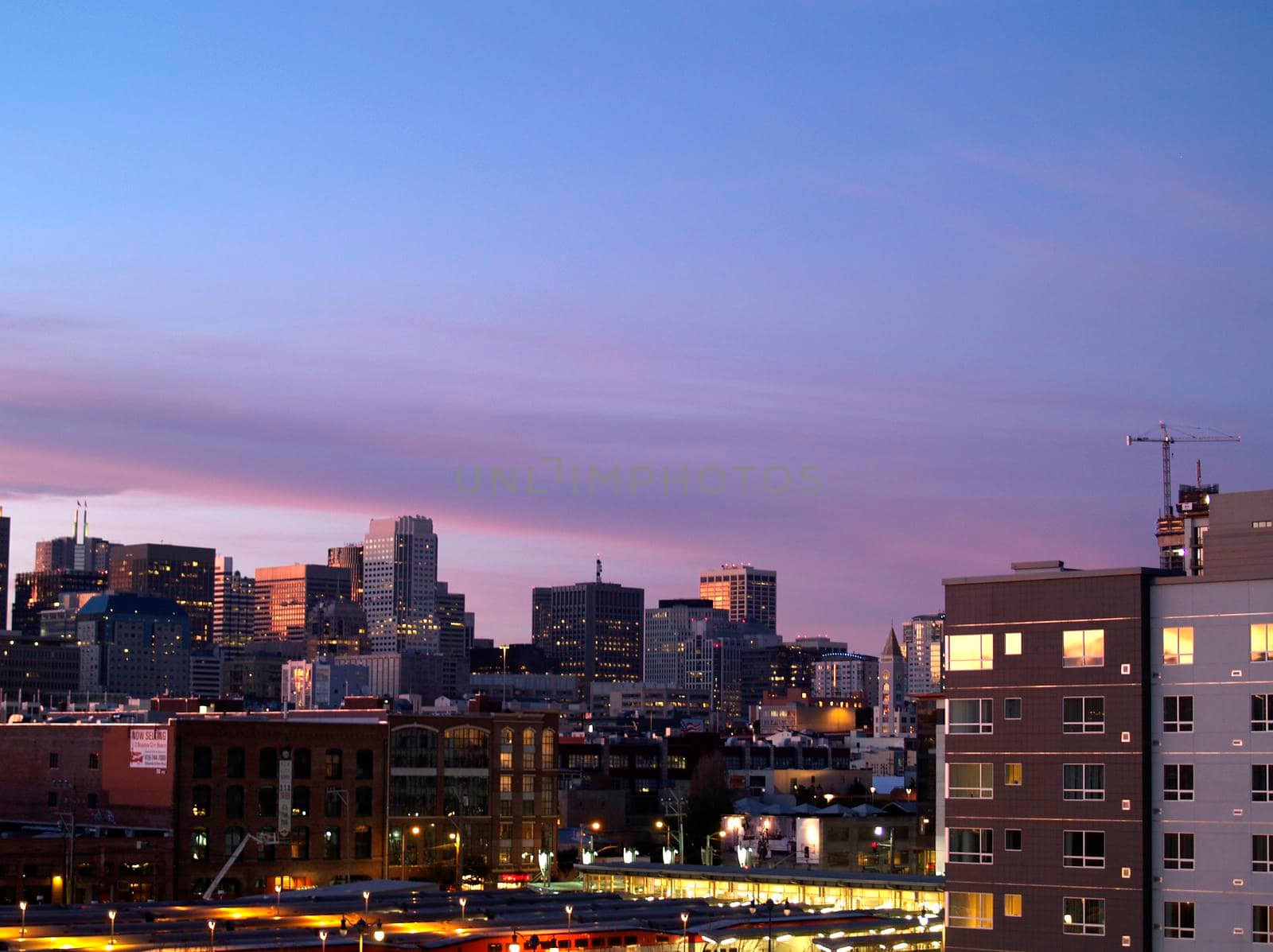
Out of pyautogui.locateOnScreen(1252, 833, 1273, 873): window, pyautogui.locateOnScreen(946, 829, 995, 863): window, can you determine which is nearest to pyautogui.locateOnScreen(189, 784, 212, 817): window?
pyautogui.locateOnScreen(946, 829, 995, 863): window

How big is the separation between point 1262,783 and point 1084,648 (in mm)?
6519

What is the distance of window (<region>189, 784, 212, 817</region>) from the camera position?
133625 mm

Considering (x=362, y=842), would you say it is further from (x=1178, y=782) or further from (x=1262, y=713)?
(x=1262, y=713)

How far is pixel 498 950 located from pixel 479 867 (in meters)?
68.7

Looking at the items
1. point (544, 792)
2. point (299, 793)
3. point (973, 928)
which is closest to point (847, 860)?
point (544, 792)

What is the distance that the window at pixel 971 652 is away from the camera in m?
62.4

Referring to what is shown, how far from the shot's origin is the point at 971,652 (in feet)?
206

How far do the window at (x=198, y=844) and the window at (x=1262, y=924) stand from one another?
8975cm

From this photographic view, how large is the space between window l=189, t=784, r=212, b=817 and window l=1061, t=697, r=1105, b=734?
8578 centimetres

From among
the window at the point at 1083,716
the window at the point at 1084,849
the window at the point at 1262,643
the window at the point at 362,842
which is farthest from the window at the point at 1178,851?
the window at the point at 362,842

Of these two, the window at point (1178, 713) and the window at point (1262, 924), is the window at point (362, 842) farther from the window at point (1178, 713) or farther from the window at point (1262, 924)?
the window at point (1262, 924)

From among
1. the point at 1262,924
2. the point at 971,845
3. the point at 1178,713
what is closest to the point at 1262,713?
the point at 1178,713

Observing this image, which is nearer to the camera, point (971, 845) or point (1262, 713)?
point (1262, 713)

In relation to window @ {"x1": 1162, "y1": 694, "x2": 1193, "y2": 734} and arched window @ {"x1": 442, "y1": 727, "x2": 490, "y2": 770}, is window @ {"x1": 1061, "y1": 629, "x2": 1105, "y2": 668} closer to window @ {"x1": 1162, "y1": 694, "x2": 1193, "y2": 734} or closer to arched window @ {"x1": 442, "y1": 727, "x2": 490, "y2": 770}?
window @ {"x1": 1162, "y1": 694, "x2": 1193, "y2": 734}
